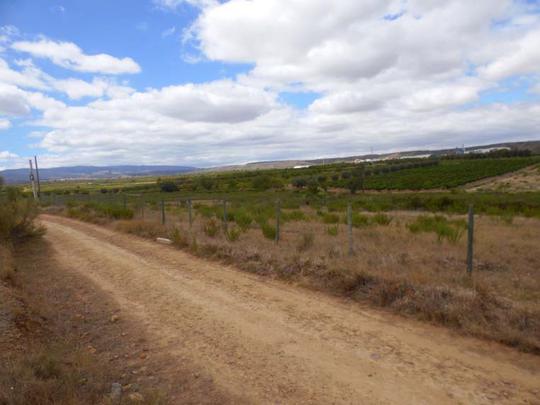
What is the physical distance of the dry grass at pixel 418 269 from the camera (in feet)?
20.1

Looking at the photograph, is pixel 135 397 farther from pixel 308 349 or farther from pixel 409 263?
pixel 409 263

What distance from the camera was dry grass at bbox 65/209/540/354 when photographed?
20.1 feet

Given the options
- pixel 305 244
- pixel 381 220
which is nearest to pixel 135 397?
pixel 305 244

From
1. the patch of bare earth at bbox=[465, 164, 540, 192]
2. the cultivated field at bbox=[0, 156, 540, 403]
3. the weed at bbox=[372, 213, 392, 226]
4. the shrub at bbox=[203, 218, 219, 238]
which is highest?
the shrub at bbox=[203, 218, 219, 238]

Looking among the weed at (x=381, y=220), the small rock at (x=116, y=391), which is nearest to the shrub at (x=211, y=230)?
the weed at (x=381, y=220)

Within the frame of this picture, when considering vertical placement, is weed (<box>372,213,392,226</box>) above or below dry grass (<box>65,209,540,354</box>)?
below

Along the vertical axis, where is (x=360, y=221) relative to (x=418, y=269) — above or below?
below

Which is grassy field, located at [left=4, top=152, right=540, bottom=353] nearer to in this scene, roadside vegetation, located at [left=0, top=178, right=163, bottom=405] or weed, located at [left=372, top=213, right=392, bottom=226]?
weed, located at [left=372, top=213, right=392, bottom=226]

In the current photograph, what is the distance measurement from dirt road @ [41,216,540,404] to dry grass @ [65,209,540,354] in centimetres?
39

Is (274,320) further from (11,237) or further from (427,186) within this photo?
(427,186)

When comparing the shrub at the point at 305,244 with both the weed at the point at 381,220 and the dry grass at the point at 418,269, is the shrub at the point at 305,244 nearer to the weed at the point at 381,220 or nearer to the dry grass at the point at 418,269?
the dry grass at the point at 418,269

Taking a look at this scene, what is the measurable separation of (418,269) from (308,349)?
3960 mm

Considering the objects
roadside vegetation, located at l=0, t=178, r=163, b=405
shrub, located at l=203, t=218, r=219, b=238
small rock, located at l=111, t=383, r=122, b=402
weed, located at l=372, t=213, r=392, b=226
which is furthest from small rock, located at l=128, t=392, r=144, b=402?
weed, located at l=372, t=213, r=392, b=226

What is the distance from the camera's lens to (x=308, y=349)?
18.1ft
